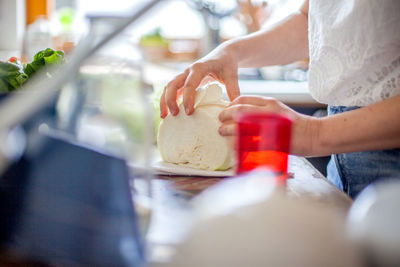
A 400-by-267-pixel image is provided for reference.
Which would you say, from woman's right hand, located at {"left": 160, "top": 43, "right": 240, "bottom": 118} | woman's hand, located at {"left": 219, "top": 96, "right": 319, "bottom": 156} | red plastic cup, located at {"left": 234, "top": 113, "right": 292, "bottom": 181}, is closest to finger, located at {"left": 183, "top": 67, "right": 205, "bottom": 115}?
woman's right hand, located at {"left": 160, "top": 43, "right": 240, "bottom": 118}

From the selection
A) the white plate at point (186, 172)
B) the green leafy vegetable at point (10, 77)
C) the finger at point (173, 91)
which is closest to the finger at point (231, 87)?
the finger at point (173, 91)

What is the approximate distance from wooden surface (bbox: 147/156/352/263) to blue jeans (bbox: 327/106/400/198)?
133mm

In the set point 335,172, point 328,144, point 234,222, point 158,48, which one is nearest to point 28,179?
point 234,222

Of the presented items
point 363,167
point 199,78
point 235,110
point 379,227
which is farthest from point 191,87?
point 379,227

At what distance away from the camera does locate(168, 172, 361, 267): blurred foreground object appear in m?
0.36

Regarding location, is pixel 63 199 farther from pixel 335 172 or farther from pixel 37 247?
pixel 335 172

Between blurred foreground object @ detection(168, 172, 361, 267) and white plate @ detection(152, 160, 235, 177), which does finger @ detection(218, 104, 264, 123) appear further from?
blurred foreground object @ detection(168, 172, 361, 267)

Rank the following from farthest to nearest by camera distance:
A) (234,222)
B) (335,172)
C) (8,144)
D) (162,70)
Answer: (162,70) < (335,172) < (8,144) < (234,222)

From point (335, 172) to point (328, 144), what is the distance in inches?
13.3

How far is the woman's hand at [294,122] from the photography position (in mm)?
875

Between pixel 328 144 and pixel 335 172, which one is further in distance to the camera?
pixel 335 172

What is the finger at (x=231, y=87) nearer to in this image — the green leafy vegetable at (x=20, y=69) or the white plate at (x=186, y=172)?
the white plate at (x=186, y=172)

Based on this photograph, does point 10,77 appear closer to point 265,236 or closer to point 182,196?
point 182,196

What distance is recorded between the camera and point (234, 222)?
14.6 inches
